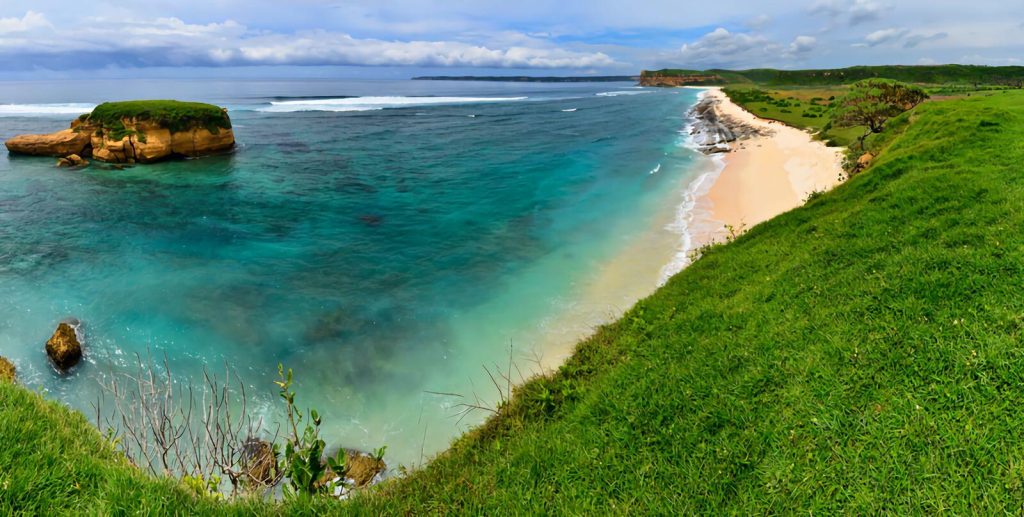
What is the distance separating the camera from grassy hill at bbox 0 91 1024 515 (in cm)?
422

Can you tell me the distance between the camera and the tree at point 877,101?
88.4ft

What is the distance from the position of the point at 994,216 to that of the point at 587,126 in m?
59.5

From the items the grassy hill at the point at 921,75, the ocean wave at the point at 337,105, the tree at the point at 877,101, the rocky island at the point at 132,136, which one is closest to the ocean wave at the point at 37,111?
the ocean wave at the point at 337,105

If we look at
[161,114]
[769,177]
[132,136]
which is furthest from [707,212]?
[132,136]

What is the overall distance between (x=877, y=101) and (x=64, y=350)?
132ft

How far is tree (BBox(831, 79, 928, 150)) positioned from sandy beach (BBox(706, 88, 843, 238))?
2755 mm

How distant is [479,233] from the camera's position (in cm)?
2180

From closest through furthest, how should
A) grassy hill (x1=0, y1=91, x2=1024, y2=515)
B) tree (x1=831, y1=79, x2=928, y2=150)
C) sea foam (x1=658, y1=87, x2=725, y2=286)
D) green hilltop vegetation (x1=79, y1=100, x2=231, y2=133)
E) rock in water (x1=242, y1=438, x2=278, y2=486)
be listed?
grassy hill (x1=0, y1=91, x2=1024, y2=515)
rock in water (x1=242, y1=438, x2=278, y2=486)
sea foam (x1=658, y1=87, x2=725, y2=286)
tree (x1=831, y1=79, x2=928, y2=150)
green hilltop vegetation (x1=79, y1=100, x2=231, y2=133)

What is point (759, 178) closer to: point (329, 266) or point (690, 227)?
point (690, 227)

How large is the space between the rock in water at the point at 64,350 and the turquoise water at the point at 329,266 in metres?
0.46

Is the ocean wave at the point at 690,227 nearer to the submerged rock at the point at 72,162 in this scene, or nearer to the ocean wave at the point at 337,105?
the submerged rock at the point at 72,162

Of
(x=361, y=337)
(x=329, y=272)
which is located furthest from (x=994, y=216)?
(x=329, y=272)

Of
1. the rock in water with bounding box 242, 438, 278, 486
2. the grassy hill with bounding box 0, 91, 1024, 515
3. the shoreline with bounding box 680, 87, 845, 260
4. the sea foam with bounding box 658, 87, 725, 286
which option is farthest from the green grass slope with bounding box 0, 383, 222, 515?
the shoreline with bounding box 680, 87, 845, 260

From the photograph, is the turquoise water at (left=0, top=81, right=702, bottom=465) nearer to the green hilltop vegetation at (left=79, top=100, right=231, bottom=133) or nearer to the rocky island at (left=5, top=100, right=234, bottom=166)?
the rocky island at (left=5, top=100, right=234, bottom=166)
